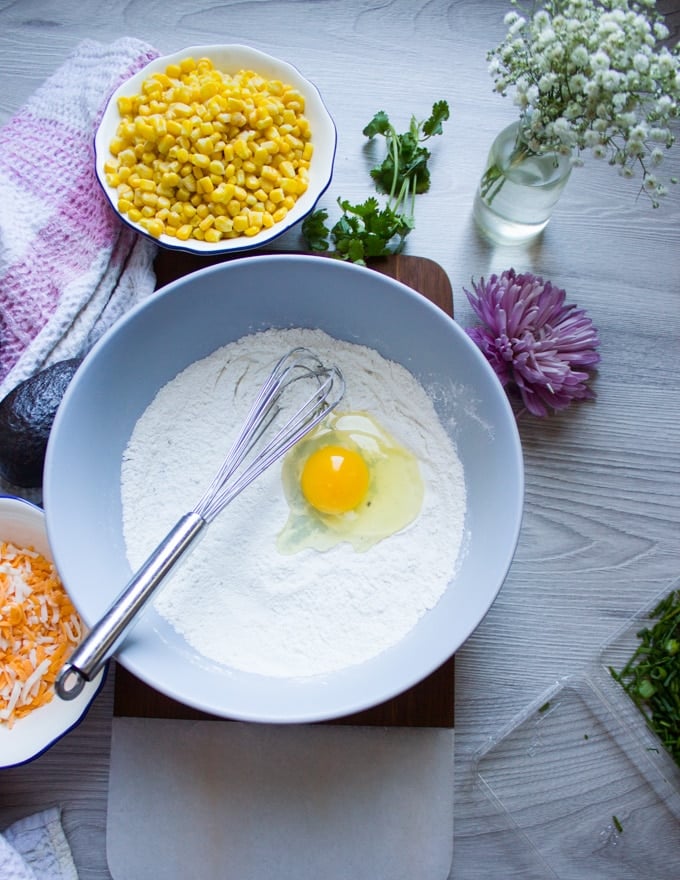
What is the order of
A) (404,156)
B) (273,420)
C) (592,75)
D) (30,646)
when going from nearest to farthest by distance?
(592,75)
(30,646)
(273,420)
(404,156)

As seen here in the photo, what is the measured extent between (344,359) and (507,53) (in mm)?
595

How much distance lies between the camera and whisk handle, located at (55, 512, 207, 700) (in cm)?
109

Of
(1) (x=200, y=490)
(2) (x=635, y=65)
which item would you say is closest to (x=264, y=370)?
(1) (x=200, y=490)

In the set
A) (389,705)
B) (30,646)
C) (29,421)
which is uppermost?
(29,421)

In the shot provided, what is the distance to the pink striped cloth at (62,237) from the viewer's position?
4.71 feet

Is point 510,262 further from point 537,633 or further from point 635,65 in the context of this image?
point 537,633

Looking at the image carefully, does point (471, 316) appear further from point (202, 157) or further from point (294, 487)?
point (202, 157)

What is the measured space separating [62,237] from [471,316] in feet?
2.72

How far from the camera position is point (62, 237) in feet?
4.84

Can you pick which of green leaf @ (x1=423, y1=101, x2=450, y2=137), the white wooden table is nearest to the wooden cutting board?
the white wooden table

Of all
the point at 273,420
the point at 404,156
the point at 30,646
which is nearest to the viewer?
the point at 30,646

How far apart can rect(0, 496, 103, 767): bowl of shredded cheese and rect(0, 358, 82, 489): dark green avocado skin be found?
2.4 inches

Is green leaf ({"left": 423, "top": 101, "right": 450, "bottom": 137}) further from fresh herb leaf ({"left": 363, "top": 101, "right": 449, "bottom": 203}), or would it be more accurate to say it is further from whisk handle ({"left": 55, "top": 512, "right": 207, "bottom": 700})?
whisk handle ({"left": 55, "top": 512, "right": 207, "bottom": 700})

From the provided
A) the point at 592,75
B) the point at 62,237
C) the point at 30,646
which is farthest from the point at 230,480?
the point at 592,75
